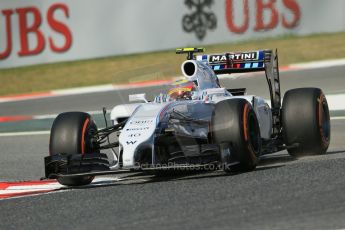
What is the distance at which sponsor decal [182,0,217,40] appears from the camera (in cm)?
2131

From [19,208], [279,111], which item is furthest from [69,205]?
[279,111]

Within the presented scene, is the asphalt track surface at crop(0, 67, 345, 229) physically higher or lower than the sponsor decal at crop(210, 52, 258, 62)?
lower

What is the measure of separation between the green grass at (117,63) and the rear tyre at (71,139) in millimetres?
10851

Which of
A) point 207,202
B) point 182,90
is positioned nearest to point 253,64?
point 182,90

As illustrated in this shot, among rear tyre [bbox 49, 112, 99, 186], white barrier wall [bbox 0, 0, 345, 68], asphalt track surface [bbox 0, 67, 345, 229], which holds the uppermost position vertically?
white barrier wall [bbox 0, 0, 345, 68]

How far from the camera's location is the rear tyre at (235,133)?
8453mm

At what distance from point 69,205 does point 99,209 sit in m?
0.45

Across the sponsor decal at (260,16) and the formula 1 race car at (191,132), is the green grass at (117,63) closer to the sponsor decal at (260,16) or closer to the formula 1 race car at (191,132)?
the sponsor decal at (260,16)

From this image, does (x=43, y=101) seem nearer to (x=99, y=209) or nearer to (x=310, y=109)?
(x=310, y=109)

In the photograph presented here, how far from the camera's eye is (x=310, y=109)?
9.49 m

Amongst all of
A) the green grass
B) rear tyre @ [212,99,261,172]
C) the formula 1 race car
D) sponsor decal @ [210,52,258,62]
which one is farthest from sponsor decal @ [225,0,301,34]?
rear tyre @ [212,99,261,172]

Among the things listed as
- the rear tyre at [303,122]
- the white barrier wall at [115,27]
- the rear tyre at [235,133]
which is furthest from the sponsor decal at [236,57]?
the white barrier wall at [115,27]

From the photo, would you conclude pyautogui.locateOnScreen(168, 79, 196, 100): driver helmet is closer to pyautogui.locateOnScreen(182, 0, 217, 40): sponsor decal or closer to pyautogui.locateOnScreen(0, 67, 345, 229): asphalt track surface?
pyautogui.locateOnScreen(0, 67, 345, 229): asphalt track surface

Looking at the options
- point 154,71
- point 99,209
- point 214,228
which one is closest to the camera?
point 214,228
